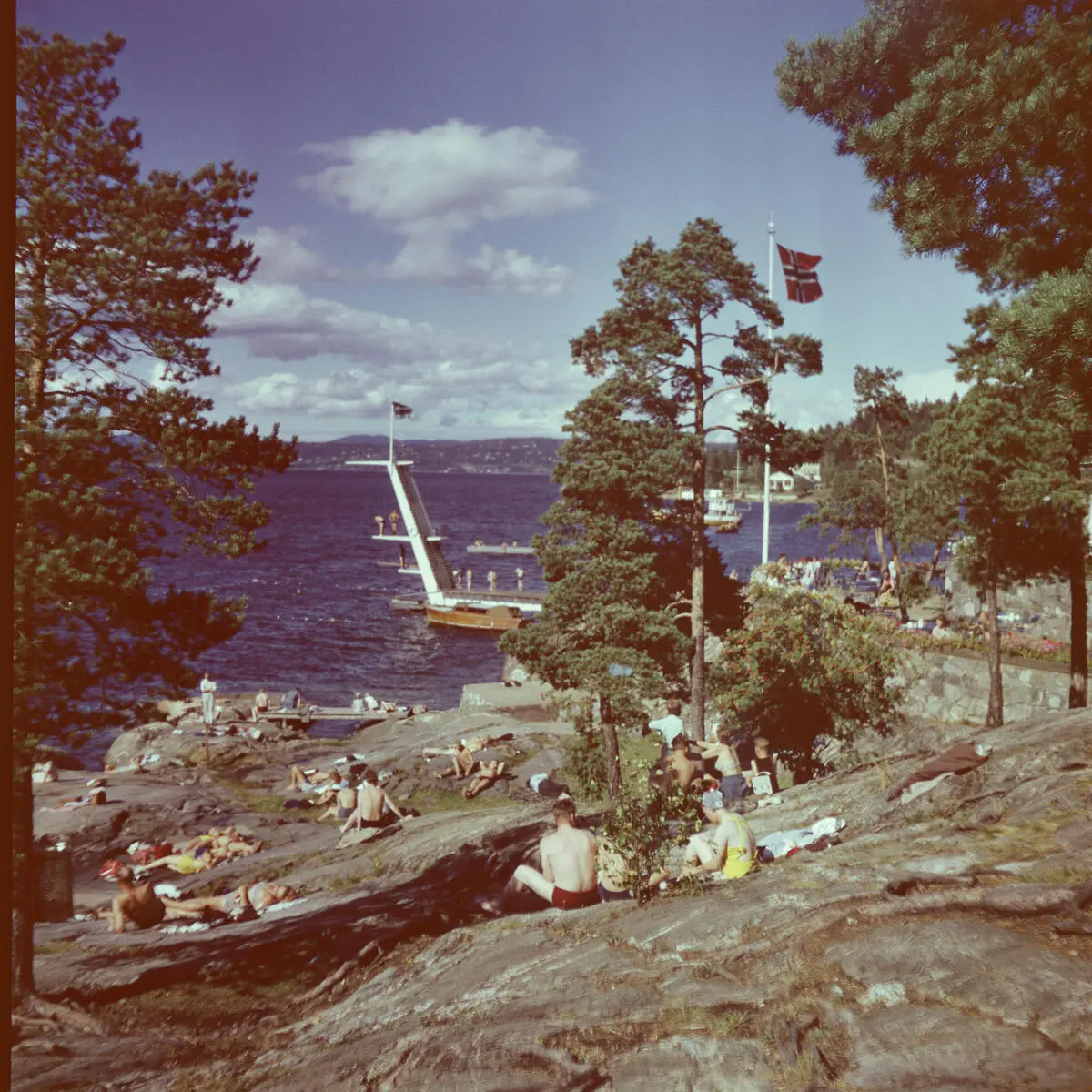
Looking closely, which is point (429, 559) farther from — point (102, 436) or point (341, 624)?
point (102, 436)

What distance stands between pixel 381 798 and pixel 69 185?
11.8 m

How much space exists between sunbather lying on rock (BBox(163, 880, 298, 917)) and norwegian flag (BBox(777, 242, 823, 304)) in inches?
940

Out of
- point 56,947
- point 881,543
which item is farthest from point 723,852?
point 881,543

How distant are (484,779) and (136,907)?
31.5ft

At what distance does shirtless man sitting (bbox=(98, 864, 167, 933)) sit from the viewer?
1286 cm

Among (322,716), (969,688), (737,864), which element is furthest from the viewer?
(322,716)

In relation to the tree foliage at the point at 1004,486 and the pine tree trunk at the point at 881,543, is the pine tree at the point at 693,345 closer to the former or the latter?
the tree foliage at the point at 1004,486

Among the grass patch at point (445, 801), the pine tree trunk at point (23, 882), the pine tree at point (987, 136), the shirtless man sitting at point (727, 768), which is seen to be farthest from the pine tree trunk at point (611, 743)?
the pine tree at point (987, 136)

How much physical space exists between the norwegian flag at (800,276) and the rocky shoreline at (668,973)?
19.2 meters

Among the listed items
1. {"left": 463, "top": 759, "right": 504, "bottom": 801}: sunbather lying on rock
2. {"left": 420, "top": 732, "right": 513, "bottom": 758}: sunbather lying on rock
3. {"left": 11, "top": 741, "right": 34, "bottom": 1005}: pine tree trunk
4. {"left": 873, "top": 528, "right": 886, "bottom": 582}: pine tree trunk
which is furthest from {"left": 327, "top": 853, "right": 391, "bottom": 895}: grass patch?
{"left": 873, "top": 528, "right": 886, "bottom": 582}: pine tree trunk

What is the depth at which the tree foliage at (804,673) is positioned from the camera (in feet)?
62.0

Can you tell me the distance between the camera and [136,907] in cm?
1298

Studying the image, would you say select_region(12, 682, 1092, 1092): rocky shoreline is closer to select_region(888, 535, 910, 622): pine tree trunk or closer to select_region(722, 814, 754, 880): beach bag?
select_region(722, 814, 754, 880): beach bag

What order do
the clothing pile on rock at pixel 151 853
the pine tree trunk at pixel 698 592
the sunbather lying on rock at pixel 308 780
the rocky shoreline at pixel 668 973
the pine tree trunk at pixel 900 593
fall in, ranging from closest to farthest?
the rocky shoreline at pixel 668 973 → the clothing pile on rock at pixel 151 853 → the pine tree trunk at pixel 698 592 → the sunbather lying on rock at pixel 308 780 → the pine tree trunk at pixel 900 593
